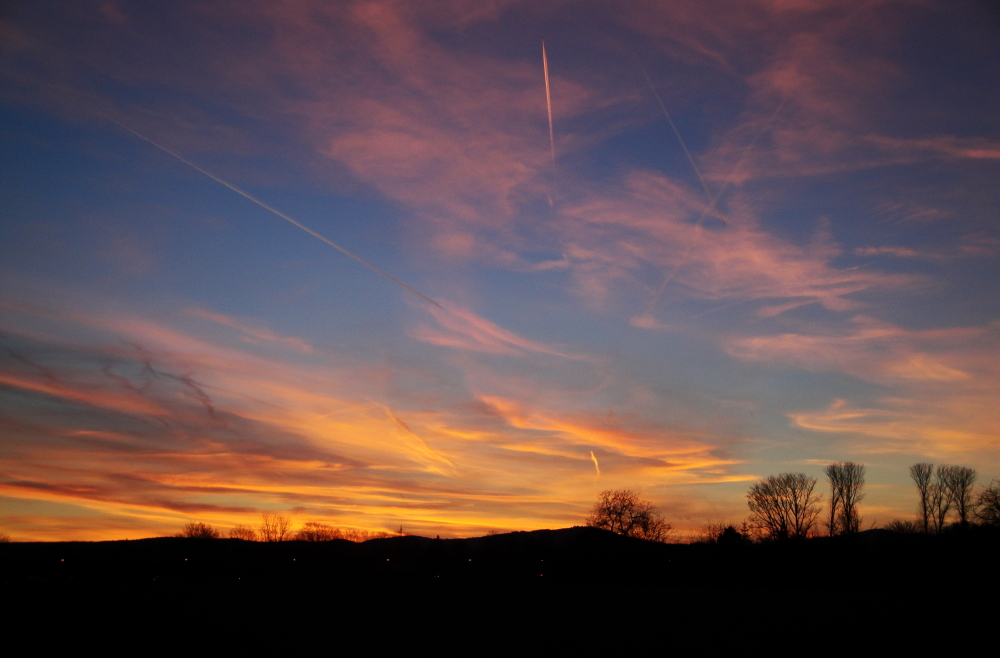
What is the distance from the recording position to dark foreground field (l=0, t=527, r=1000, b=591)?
199 ft

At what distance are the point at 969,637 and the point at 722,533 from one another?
7155cm

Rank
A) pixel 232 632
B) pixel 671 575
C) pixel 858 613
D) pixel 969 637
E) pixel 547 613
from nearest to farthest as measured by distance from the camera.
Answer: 1. pixel 969 637
2. pixel 232 632
3. pixel 858 613
4. pixel 547 613
5. pixel 671 575

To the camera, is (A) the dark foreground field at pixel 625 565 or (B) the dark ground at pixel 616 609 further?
(A) the dark foreground field at pixel 625 565

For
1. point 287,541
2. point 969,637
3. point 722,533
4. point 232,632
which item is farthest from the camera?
point 287,541

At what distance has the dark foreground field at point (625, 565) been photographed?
199ft

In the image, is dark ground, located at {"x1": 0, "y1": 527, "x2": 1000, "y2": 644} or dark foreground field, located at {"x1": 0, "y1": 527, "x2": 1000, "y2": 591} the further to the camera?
dark foreground field, located at {"x1": 0, "y1": 527, "x2": 1000, "y2": 591}

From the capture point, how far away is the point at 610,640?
2498 cm

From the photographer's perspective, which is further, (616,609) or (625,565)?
(625,565)

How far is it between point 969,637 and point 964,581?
39.6 metres

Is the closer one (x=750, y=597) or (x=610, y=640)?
(x=610, y=640)

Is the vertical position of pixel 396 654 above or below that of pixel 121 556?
above

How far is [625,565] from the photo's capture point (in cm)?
7144

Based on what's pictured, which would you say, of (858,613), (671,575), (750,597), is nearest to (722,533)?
(671,575)

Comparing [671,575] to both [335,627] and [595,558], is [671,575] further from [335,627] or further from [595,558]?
[335,627]
